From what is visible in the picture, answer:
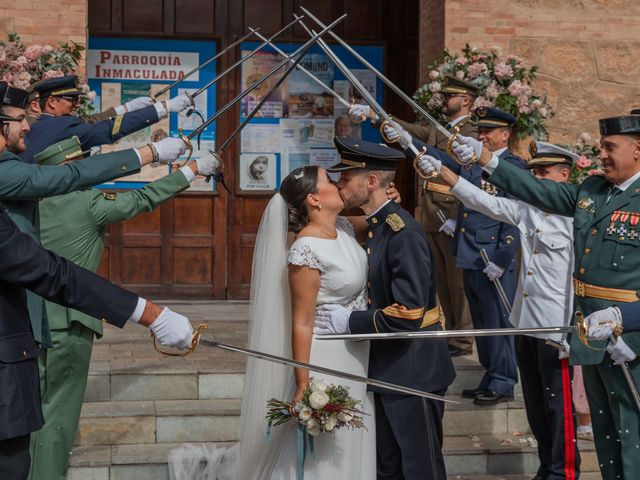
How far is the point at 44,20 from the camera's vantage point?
9.18 meters

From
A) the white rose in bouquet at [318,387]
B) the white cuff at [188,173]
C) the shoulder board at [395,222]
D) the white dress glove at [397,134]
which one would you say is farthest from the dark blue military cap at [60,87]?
the white rose in bouquet at [318,387]

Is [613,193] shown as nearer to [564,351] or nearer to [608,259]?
[608,259]

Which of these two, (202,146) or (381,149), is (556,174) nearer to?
(381,149)

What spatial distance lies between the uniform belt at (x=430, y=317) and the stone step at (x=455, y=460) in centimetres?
191

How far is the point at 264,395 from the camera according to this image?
17.5 ft

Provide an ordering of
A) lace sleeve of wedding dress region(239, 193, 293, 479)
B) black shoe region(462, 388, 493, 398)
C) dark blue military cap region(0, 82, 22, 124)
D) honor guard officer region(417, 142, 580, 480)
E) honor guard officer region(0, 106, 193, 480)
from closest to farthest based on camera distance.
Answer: honor guard officer region(0, 106, 193, 480)
dark blue military cap region(0, 82, 22, 124)
lace sleeve of wedding dress region(239, 193, 293, 479)
honor guard officer region(417, 142, 580, 480)
black shoe region(462, 388, 493, 398)

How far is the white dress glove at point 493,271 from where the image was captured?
24.4ft

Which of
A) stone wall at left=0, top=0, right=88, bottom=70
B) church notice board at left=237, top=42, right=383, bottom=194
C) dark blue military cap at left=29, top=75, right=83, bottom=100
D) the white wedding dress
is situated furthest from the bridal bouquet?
church notice board at left=237, top=42, right=383, bottom=194

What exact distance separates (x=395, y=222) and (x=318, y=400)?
89cm

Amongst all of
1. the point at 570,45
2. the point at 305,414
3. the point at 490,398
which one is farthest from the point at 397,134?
the point at 570,45

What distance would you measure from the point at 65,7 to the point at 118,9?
4.49 ft

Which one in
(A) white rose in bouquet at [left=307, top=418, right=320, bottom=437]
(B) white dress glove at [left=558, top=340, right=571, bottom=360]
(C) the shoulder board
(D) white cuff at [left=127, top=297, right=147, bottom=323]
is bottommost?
(A) white rose in bouquet at [left=307, top=418, right=320, bottom=437]

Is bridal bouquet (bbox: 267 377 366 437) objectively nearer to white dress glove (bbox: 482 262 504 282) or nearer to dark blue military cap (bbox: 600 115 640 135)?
dark blue military cap (bbox: 600 115 640 135)

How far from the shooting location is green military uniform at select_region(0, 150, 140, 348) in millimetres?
4574
